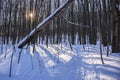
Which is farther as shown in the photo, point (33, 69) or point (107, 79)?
point (33, 69)

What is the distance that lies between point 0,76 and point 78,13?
21311 mm

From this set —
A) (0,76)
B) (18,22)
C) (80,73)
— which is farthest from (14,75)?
(18,22)

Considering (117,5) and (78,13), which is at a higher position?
(78,13)

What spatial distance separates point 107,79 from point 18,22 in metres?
26.5

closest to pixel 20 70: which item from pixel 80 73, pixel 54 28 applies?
pixel 80 73

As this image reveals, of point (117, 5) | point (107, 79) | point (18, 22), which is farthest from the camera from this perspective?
point (18, 22)

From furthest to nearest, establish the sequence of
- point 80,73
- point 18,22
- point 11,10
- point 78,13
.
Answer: point 18,22, point 11,10, point 78,13, point 80,73

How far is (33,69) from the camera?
6309 millimetres

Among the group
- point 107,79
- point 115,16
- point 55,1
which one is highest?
point 55,1

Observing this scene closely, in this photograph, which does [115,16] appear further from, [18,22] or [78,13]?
[18,22]

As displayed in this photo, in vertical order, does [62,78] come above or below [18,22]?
below

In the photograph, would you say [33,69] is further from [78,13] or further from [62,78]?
[78,13]

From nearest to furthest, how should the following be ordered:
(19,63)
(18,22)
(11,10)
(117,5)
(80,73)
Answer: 1. (80,73)
2. (19,63)
3. (117,5)
4. (11,10)
5. (18,22)

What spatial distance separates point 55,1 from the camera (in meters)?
27.0
